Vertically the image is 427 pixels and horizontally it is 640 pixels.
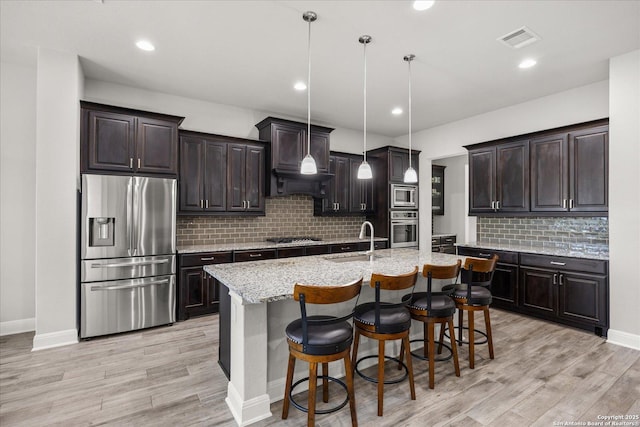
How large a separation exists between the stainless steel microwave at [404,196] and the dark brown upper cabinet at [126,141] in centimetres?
378

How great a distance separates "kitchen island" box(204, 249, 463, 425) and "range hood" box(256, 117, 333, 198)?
2.31 meters

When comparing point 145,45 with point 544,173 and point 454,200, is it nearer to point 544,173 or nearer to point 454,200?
point 544,173

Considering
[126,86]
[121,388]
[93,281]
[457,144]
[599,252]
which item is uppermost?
[126,86]

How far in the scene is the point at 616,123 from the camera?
3398 millimetres

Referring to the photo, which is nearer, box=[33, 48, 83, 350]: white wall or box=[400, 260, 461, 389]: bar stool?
box=[400, 260, 461, 389]: bar stool

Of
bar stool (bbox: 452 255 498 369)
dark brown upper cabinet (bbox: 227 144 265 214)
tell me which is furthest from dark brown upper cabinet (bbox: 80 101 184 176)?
bar stool (bbox: 452 255 498 369)

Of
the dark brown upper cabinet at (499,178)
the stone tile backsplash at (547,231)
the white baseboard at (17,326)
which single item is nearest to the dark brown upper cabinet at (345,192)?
the dark brown upper cabinet at (499,178)

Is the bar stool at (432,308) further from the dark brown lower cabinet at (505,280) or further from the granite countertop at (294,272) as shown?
the dark brown lower cabinet at (505,280)

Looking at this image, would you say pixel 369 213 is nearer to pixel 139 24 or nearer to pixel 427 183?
pixel 427 183

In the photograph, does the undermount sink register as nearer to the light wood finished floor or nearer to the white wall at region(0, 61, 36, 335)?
the light wood finished floor

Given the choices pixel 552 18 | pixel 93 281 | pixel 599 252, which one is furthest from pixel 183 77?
pixel 599 252

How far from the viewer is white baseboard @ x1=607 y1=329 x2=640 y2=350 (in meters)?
3.21

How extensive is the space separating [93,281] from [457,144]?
5.80 m

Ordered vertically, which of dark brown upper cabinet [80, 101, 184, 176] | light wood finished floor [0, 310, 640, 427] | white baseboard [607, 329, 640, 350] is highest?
dark brown upper cabinet [80, 101, 184, 176]
